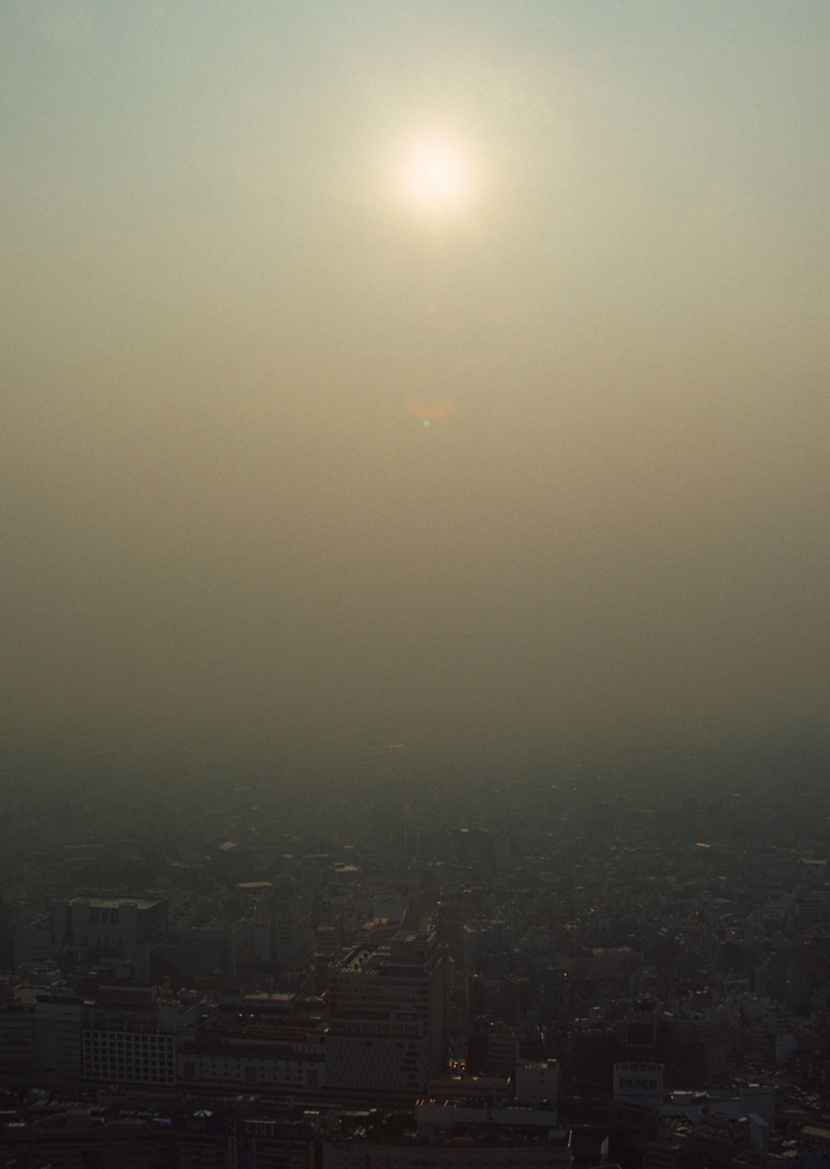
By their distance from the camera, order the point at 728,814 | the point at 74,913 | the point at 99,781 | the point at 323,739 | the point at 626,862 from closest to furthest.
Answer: the point at 74,913 < the point at 626,862 < the point at 728,814 < the point at 99,781 < the point at 323,739

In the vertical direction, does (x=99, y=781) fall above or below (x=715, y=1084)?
above

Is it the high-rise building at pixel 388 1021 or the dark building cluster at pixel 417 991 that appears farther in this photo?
the high-rise building at pixel 388 1021

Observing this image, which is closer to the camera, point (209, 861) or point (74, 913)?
point (74, 913)

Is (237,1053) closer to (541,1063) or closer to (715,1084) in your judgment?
(541,1063)

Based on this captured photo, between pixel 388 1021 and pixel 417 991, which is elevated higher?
pixel 417 991

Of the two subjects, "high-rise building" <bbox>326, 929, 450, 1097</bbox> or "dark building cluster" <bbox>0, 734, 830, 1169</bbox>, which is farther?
"high-rise building" <bbox>326, 929, 450, 1097</bbox>

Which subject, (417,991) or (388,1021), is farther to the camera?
(417,991)

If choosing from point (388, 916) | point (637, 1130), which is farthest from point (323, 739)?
point (637, 1130)

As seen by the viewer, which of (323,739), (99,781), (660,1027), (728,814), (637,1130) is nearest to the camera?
(637,1130)
